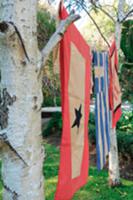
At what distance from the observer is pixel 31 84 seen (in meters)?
1.31

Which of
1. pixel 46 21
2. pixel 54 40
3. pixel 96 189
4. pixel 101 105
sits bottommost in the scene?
pixel 96 189

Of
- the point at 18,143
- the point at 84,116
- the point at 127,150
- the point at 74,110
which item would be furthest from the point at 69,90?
the point at 127,150

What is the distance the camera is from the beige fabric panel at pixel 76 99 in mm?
1648

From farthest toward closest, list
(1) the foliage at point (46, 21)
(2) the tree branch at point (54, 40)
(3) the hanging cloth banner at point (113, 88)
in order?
(1) the foliage at point (46, 21) < (3) the hanging cloth banner at point (113, 88) < (2) the tree branch at point (54, 40)

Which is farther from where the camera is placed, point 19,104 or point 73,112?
point 73,112

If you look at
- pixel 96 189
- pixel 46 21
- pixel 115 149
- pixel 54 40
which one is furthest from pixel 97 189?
pixel 46 21

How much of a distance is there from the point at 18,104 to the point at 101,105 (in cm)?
139

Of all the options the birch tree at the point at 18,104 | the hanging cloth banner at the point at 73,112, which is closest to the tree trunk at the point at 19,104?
the birch tree at the point at 18,104

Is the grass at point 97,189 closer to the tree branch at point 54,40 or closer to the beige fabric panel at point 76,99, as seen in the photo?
the beige fabric panel at point 76,99

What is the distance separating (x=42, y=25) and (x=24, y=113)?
5.33 m

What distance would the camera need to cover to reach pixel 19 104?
4.19 feet

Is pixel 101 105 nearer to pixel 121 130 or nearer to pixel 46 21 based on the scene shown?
pixel 121 130

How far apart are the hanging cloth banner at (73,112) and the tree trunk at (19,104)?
0.25 meters

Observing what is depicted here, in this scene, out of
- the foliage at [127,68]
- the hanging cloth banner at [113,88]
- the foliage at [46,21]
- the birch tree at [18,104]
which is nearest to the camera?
the birch tree at [18,104]
